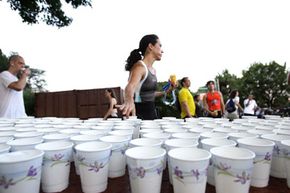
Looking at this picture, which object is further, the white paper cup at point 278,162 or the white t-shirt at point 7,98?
the white t-shirt at point 7,98

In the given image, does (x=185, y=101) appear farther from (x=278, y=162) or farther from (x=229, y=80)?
(x=229, y=80)

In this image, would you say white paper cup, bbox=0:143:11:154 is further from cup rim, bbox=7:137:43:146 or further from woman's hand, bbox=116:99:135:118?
woman's hand, bbox=116:99:135:118

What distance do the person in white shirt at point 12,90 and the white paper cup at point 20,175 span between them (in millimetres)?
2100

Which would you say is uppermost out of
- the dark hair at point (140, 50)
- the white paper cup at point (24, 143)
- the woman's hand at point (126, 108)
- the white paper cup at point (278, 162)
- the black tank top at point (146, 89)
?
the dark hair at point (140, 50)

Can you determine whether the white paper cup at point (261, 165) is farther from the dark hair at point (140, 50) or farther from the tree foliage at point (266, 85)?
the tree foliage at point (266, 85)

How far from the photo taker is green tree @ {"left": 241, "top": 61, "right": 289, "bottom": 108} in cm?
2617

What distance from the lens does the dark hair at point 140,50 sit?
2.09 meters

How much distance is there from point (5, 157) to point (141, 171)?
40 cm

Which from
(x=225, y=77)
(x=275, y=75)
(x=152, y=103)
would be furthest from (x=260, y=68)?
(x=152, y=103)

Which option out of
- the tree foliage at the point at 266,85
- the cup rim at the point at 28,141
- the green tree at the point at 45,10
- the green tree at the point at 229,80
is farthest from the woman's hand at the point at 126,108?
the green tree at the point at 229,80

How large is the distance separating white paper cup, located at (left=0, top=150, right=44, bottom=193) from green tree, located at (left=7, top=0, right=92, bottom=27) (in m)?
5.27

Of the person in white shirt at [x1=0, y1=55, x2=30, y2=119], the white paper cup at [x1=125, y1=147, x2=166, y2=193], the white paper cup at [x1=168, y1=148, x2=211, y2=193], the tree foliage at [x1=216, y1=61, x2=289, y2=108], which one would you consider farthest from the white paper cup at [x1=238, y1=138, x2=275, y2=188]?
the tree foliage at [x1=216, y1=61, x2=289, y2=108]

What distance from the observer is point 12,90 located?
243 cm

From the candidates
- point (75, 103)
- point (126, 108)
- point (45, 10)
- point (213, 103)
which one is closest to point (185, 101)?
point (213, 103)
